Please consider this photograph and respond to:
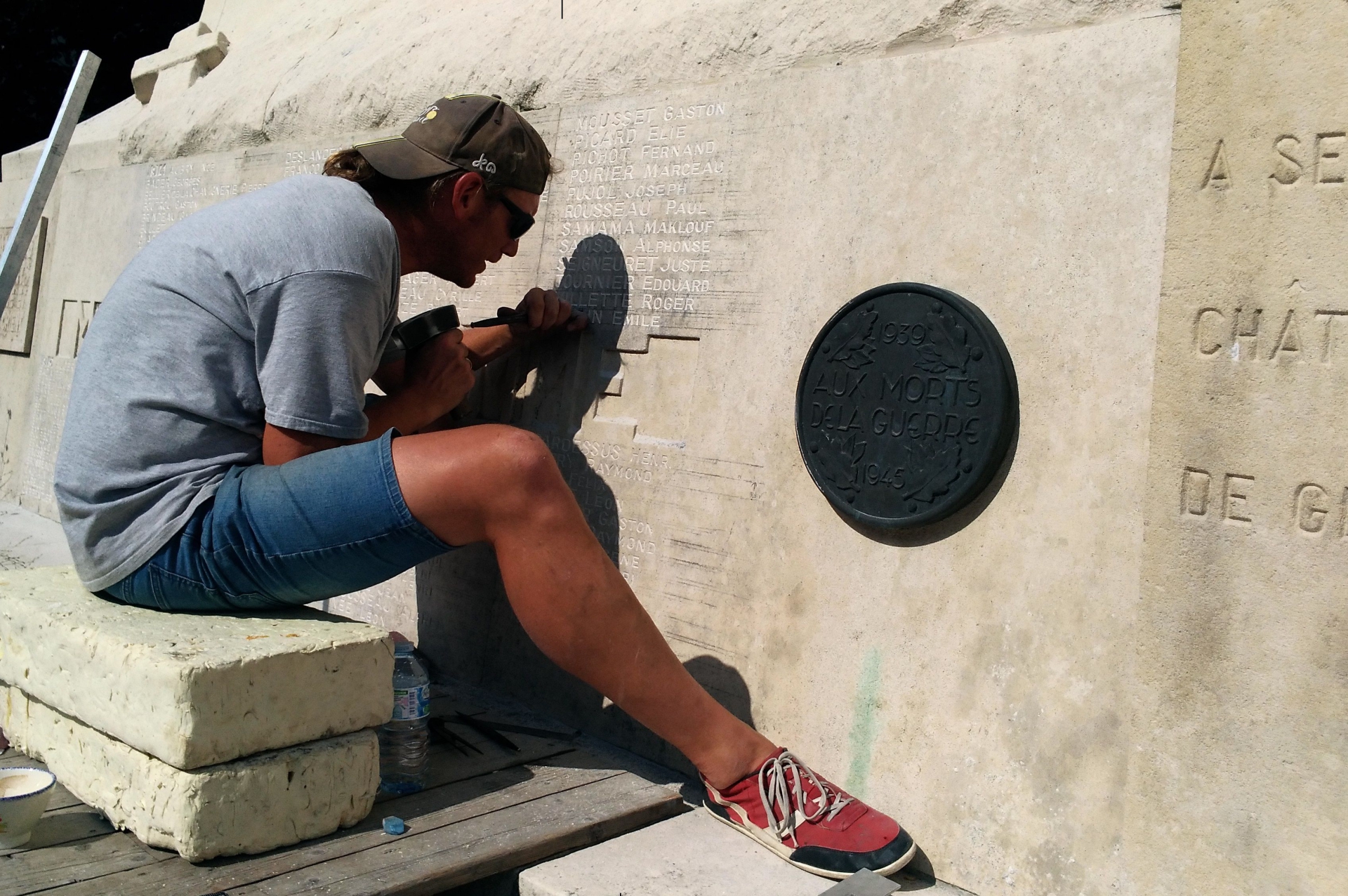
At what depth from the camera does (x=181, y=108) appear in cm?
487

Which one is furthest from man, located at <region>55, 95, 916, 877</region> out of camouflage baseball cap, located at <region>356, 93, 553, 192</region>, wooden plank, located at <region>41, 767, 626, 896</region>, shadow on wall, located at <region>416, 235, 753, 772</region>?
shadow on wall, located at <region>416, 235, 753, 772</region>

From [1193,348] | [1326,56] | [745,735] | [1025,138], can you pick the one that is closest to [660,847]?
[745,735]

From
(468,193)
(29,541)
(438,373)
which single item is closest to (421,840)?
(438,373)

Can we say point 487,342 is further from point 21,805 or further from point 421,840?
point 21,805

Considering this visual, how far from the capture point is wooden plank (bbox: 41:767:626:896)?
1.93 m

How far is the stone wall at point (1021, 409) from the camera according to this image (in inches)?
74.4

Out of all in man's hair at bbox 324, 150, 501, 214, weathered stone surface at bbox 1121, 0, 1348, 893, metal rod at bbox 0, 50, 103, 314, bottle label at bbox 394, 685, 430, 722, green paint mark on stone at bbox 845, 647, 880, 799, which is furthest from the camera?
metal rod at bbox 0, 50, 103, 314

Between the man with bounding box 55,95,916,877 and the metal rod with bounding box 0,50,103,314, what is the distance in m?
2.48

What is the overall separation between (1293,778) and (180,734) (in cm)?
179

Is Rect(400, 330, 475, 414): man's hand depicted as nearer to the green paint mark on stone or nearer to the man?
the man

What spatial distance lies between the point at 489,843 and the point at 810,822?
59cm

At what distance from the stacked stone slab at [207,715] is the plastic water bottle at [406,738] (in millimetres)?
Answer: 206

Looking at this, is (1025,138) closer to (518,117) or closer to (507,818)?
(518,117)

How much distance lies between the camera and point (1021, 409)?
2176mm
